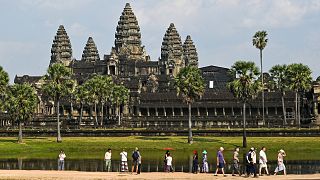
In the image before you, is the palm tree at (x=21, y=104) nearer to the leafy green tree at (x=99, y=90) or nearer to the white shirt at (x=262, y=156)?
the leafy green tree at (x=99, y=90)

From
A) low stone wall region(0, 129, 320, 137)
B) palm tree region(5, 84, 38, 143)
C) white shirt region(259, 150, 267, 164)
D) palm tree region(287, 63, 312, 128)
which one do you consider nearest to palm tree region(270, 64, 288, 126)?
palm tree region(287, 63, 312, 128)

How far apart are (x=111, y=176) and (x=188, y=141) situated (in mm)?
52496

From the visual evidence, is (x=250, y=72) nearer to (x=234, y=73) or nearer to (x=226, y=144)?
(x=234, y=73)

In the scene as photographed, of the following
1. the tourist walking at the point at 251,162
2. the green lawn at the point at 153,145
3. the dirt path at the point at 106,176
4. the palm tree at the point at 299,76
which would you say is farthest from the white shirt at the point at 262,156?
the palm tree at the point at 299,76

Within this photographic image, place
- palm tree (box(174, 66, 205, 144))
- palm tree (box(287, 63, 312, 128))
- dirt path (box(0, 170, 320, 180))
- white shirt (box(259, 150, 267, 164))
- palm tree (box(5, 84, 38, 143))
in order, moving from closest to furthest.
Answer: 1. dirt path (box(0, 170, 320, 180))
2. white shirt (box(259, 150, 267, 164))
3. palm tree (box(5, 84, 38, 143))
4. palm tree (box(174, 66, 205, 144))
5. palm tree (box(287, 63, 312, 128))

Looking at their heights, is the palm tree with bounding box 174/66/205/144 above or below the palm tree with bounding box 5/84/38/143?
above

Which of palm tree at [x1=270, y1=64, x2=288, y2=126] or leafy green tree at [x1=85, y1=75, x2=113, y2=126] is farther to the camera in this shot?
leafy green tree at [x1=85, y1=75, x2=113, y2=126]

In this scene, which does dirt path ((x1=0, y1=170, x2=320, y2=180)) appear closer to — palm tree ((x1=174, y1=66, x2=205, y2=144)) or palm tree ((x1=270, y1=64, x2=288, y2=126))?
palm tree ((x1=174, y1=66, x2=205, y2=144))

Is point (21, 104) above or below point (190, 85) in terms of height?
below

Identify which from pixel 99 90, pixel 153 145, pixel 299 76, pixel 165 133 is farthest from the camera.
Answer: pixel 99 90

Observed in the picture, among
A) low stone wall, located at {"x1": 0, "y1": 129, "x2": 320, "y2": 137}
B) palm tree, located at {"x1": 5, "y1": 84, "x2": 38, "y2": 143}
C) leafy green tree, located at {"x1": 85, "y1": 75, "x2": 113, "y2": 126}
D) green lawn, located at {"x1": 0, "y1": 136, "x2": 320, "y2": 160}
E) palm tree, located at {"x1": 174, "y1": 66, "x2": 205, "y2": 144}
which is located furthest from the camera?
leafy green tree, located at {"x1": 85, "y1": 75, "x2": 113, "y2": 126}

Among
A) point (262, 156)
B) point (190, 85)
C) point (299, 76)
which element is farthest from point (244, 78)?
point (262, 156)

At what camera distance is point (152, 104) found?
187 meters

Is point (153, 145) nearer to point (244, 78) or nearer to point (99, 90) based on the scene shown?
point (244, 78)
